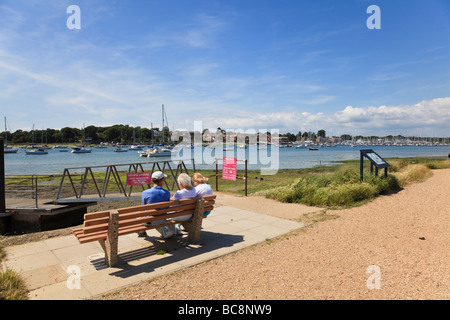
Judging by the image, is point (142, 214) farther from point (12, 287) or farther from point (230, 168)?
point (230, 168)

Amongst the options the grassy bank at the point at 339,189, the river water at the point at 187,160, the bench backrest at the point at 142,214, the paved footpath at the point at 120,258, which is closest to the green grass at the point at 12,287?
the paved footpath at the point at 120,258

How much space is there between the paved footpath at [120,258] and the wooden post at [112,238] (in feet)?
0.47

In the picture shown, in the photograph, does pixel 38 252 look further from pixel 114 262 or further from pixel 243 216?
pixel 243 216

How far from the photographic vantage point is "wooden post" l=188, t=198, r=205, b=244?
18.3ft

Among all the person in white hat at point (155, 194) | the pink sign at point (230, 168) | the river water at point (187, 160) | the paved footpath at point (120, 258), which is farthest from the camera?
the river water at point (187, 160)

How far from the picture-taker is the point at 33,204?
9.57 metres

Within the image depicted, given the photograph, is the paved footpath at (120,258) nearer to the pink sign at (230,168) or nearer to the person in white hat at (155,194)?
the person in white hat at (155,194)

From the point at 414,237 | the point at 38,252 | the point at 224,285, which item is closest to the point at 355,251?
the point at 414,237

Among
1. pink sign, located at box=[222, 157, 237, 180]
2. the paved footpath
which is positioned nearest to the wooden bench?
the paved footpath

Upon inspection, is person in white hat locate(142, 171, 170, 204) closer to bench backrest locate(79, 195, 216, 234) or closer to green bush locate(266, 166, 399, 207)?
bench backrest locate(79, 195, 216, 234)

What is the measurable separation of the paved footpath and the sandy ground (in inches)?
12.4

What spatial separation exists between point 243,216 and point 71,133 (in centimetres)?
15746

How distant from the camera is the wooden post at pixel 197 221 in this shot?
5582 millimetres

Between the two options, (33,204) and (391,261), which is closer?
(391,261)
